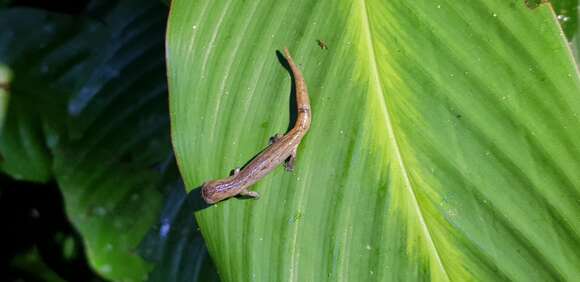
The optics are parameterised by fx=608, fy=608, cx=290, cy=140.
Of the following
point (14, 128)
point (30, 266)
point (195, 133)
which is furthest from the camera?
point (30, 266)

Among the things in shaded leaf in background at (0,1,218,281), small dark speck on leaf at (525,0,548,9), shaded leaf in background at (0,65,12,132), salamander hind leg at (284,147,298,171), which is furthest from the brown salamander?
shaded leaf in background at (0,65,12,132)

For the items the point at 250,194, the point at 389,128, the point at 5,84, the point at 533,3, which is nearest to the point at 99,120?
the point at 5,84

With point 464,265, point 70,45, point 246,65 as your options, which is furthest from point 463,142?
point 70,45

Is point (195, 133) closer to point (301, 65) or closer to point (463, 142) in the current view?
point (301, 65)

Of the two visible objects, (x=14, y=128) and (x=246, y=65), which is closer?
(x=246, y=65)

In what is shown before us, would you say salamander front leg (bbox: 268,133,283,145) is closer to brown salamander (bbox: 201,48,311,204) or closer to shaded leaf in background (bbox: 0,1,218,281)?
brown salamander (bbox: 201,48,311,204)

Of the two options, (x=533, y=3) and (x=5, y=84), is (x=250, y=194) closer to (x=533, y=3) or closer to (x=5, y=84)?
(x=533, y=3)

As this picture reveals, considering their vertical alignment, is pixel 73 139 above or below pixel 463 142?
below
